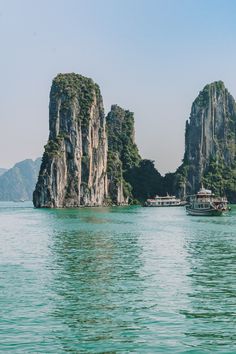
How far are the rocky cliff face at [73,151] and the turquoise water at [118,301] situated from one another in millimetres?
123591

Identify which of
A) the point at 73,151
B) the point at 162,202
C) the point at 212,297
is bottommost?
the point at 212,297

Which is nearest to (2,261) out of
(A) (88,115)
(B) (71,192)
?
(B) (71,192)

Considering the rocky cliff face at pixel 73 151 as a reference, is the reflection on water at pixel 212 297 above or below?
below

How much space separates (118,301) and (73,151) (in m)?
148

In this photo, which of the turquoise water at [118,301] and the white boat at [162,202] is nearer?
the turquoise water at [118,301]

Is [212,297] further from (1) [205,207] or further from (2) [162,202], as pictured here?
(2) [162,202]

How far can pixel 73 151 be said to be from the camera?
168 metres

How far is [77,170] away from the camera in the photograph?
16912 cm

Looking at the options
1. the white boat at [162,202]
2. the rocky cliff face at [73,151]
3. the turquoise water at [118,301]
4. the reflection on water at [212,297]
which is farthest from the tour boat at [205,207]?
the white boat at [162,202]

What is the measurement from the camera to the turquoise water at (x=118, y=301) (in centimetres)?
1609

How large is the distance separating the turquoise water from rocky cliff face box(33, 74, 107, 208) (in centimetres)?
12359

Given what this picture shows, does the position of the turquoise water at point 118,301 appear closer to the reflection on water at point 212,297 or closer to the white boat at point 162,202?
the reflection on water at point 212,297

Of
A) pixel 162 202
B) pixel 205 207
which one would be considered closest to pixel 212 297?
pixel 205 207

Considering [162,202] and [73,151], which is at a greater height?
[73,151]
